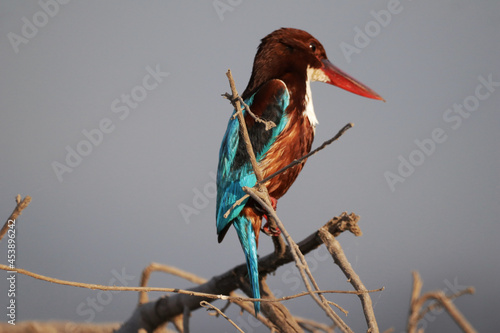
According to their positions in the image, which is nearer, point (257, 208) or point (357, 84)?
point (257, 208)

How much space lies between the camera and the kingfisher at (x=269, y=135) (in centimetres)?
150

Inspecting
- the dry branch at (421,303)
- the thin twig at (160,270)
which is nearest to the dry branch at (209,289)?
the thin twig at (160,270)

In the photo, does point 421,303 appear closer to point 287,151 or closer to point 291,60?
point 287,151

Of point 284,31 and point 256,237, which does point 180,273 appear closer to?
point 256,237

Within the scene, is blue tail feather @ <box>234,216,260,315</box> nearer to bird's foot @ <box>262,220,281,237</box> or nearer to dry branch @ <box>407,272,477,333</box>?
bird's foot @ <box>262,220,281,237</box>

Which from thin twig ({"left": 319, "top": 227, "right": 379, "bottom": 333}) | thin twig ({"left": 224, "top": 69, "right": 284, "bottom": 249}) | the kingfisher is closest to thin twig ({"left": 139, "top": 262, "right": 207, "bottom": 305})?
the kingfisher

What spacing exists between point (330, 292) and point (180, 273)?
1.11 metres

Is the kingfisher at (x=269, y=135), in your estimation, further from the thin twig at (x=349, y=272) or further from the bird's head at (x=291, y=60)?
the thin twig at (x=349, y=272)

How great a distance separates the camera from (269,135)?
1.51 meters

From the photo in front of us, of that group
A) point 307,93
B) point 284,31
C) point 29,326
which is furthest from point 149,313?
point 284,31

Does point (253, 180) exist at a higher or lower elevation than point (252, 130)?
lower

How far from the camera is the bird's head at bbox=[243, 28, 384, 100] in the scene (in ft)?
5.33

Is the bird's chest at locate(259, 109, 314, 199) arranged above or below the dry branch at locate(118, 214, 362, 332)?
above

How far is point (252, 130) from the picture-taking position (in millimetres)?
1524
